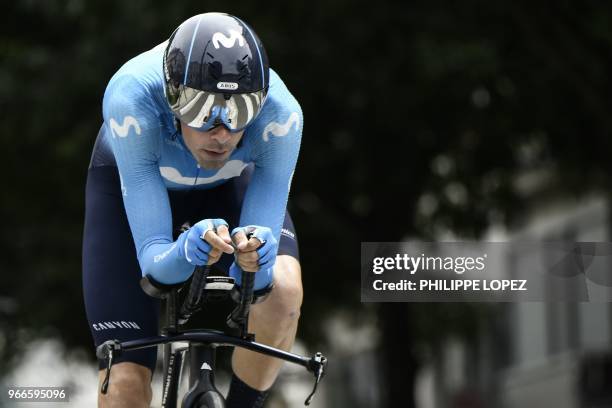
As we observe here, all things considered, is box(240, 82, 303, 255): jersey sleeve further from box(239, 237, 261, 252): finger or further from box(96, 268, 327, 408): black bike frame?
box(239, 237, 261, 252): finger

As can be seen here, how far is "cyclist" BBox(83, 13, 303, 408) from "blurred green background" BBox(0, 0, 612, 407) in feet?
26.4

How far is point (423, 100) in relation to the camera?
1620 centimetres

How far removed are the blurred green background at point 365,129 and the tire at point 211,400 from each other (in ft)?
29.0

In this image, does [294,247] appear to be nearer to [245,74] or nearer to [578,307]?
[245,74]

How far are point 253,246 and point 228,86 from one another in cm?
62

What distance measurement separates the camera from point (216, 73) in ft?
17.7

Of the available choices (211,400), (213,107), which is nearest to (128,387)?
(211,400)

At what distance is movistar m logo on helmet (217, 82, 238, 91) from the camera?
541cm

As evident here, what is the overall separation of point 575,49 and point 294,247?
8.81 meters

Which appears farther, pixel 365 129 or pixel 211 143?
pixel 365 129

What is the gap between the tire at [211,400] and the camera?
17.7 feet

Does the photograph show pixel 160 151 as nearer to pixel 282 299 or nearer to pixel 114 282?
pixel 114 282

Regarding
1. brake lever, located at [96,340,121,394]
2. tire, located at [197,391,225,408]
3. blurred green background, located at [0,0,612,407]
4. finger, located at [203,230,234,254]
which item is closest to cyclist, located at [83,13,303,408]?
finger, located at [203,230,234,254]

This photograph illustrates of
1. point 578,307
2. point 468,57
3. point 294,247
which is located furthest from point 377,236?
point 294,247
